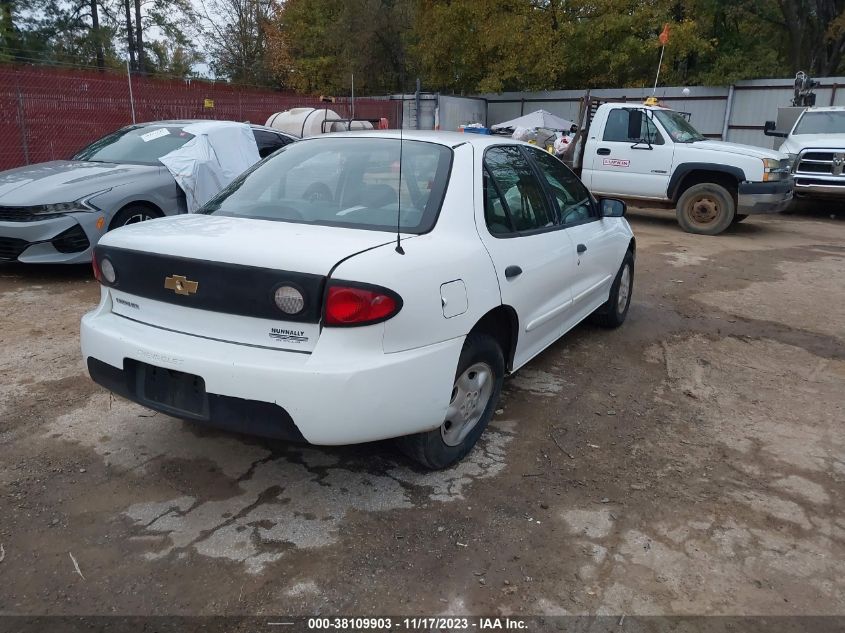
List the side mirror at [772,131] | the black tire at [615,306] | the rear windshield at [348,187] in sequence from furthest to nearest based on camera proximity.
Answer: the side mirror at [772,131] → the black tire at [615,306] → the rear windshield at [348,187]

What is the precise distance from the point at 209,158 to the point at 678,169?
24.3 ft

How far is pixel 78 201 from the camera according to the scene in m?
6.14

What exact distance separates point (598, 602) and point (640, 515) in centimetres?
66

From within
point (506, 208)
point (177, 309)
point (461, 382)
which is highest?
point (506, 208)

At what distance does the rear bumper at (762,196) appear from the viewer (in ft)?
33.1

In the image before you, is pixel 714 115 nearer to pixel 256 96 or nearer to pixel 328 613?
pixel 256 96

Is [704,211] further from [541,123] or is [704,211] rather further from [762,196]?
[541,123]

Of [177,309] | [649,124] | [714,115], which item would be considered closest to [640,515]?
[177,309]

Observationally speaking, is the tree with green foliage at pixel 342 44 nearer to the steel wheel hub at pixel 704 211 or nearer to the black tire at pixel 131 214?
the steel wheel hub at pixel 704 211

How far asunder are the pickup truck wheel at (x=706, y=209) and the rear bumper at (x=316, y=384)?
30.6 ft

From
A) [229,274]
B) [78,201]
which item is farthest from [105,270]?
[78,201]

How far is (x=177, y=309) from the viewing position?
110 inches

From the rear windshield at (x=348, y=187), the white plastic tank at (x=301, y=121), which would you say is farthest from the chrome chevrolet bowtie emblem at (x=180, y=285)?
the white plastic tank at (x=301, y=121)

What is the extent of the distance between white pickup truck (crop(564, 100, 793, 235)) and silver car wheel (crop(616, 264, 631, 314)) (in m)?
5.74
